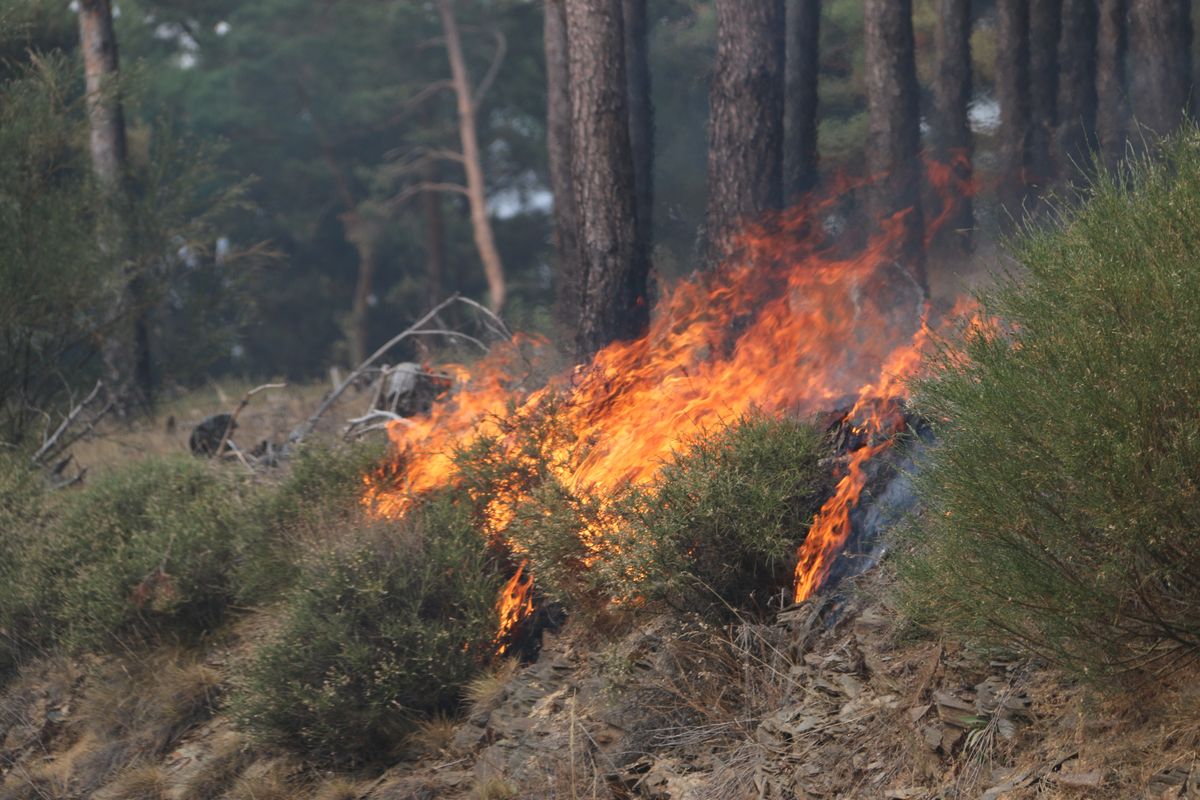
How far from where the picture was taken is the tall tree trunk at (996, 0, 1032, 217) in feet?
56.7

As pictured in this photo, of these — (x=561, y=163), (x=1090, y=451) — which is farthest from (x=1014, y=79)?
(x=1090, y=451)

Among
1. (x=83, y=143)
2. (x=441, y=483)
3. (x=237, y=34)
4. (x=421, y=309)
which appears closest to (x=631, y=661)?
(x=441, y=483)

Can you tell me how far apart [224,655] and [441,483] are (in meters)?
2.08

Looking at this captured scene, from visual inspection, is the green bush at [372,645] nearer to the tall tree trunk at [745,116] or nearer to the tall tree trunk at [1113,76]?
the tall tree trunk at [745,116]

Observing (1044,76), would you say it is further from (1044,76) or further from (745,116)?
(745,116)

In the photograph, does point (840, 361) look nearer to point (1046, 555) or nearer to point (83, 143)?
point (1046, 555)

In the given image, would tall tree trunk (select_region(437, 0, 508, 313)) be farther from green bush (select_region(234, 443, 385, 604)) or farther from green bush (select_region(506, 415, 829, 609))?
green bush (select_region(506, 415, 829, 609))

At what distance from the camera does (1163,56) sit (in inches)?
567

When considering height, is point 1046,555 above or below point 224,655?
above

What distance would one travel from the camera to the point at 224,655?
9.38 metres

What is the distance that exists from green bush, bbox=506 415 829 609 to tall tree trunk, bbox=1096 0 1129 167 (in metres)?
11.8

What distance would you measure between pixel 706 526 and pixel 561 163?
11.5 m

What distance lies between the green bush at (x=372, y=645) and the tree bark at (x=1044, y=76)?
12.4 metres

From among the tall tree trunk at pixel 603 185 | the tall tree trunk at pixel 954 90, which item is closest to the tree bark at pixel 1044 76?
the tall tree trunk at pixel 954 90
